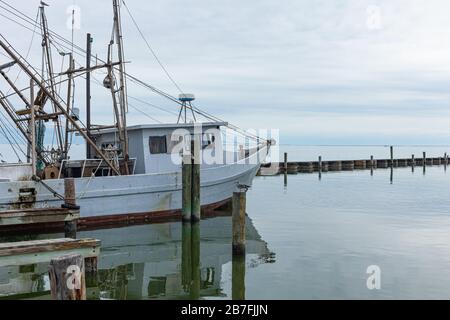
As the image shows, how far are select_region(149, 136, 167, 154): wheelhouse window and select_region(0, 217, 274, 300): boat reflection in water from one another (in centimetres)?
292

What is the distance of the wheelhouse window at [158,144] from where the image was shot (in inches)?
760

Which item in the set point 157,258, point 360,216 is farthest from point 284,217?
point 157,258

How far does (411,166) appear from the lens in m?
60.9

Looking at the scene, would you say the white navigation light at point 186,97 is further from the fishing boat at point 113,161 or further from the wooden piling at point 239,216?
the wooden piling at point 239,216

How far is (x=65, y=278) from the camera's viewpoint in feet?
21.9

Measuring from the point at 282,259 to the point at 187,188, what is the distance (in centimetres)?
500

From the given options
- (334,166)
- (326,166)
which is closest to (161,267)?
(326,166)

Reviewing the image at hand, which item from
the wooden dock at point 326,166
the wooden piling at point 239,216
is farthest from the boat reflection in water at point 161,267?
the wooden dock at point 326,166

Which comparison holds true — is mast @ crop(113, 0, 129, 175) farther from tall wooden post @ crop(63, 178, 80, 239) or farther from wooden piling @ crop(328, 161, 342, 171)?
wooden piling @ crop(328, 161, 342, 171)

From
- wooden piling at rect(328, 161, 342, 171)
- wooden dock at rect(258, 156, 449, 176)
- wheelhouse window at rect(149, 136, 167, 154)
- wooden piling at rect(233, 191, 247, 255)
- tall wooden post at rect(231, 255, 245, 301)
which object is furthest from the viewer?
wooden piling at rect(328, 161, 342, 171)

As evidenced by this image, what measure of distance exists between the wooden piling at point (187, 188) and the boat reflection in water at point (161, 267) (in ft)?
1.43

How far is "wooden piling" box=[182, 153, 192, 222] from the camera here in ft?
57.4

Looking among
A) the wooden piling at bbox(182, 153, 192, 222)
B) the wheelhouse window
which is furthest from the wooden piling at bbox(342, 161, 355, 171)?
→ the wooden piling at bbox(182, 153, 192, 222)

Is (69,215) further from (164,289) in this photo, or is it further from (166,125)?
(166,125)
